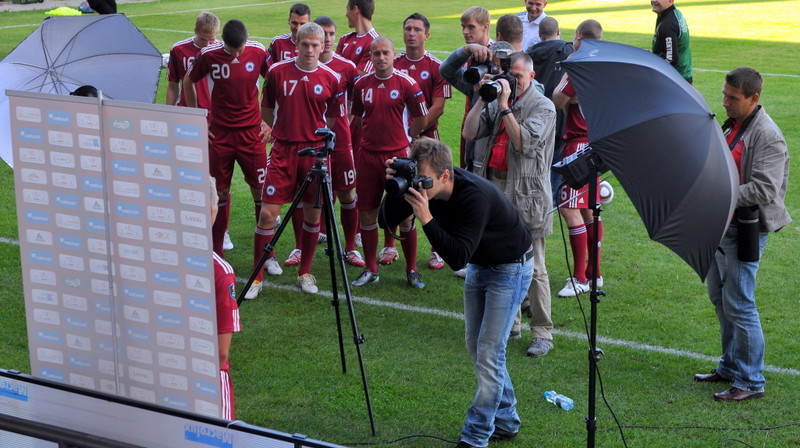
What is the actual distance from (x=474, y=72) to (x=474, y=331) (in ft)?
6.15

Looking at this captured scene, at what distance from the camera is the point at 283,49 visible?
30.7ft

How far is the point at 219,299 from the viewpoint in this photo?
4102 mm

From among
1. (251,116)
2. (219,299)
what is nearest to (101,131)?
(219,299)

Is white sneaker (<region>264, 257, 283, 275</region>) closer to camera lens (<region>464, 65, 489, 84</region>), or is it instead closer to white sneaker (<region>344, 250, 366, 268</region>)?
white sneaker (<region>344, 250, 366, 268</region>)

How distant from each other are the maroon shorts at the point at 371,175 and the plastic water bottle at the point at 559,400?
2.80 metres

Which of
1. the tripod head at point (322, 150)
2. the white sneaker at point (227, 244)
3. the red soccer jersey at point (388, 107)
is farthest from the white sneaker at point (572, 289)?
the white sneaker at point (227, 244)

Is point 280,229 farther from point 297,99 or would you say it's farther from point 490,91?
point 297,99

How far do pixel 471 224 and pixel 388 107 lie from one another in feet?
11.2

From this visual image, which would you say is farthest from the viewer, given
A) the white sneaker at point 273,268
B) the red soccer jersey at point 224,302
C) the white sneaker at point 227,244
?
the white sneaker at point 227,244

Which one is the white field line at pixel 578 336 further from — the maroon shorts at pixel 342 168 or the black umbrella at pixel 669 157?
the black umbrella at pixel 669 157

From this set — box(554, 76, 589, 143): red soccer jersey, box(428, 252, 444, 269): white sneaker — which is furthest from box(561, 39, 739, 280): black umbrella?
box(428, 252, 444, 269): white sneaker

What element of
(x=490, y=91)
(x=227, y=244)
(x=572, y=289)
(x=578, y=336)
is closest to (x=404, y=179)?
(x=490, y=91)

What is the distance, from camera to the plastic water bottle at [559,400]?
5766 millimetres

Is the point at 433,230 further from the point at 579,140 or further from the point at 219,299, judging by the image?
the point at 579,140
